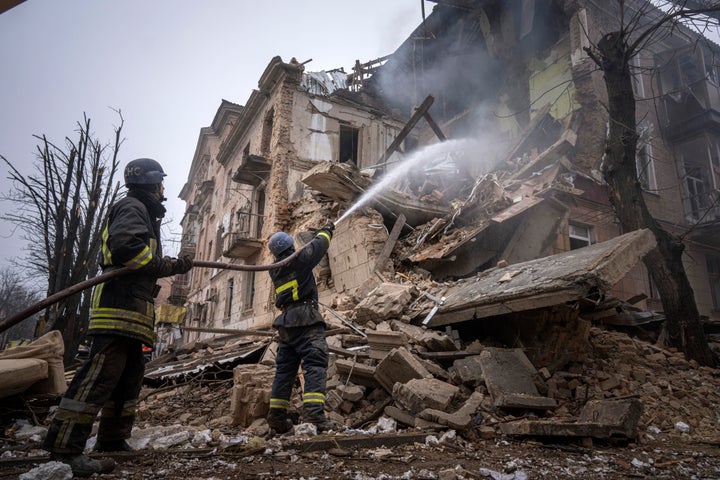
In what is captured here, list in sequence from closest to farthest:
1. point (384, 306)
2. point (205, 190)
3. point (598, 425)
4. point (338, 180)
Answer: point (598, 425) → point (384, 306) → point (338, 180) → point (205, 190)

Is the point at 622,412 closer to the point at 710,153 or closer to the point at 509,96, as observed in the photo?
the point at 509,96

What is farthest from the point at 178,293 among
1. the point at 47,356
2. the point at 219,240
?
the point at 47,356

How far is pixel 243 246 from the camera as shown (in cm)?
1634

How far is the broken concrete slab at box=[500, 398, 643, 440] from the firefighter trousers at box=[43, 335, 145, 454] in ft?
10.1

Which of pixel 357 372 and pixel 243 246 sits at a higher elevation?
pixel 243 246

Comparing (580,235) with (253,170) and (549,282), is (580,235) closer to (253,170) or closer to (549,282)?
(549,282)

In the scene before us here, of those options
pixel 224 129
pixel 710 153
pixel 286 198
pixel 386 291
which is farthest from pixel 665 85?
pixel 224 129

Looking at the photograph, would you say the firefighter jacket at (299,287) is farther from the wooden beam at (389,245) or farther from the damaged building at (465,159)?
the wooden beam at (389,245)

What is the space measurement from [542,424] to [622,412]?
0.66 meters

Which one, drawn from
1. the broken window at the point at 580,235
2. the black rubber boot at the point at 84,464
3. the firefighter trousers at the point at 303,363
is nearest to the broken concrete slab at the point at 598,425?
the firefighter trousers at the point at 303,363

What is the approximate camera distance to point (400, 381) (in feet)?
14.4

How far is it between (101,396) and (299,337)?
1756 mm

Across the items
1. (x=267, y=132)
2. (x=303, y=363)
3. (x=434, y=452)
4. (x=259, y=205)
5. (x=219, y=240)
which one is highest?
(x=267, y=132)

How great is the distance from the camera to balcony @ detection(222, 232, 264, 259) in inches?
632
